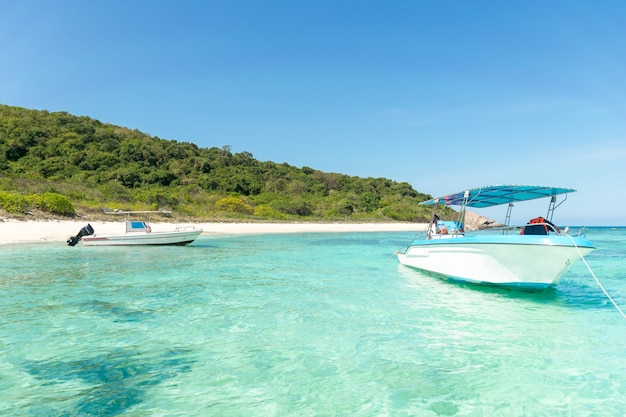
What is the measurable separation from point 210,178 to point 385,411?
60.1 meters

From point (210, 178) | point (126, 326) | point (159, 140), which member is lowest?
point (126, 326)

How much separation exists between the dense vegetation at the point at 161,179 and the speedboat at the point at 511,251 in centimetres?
2955

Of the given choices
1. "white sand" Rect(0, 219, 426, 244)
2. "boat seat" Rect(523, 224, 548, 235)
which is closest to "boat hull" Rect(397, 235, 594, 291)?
"boat seat" Rect(523, 224, 548, 235)

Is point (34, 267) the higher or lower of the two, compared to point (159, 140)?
lower

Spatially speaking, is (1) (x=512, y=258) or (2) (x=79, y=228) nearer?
(1) (x=512, y=258)

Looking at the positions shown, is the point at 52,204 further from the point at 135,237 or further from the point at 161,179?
the point at 161,179

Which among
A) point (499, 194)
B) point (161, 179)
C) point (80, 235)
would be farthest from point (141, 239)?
point (161, 179)

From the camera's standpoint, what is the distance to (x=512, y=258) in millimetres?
9430

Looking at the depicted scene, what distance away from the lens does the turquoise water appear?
425 cm

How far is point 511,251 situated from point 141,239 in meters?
19.4

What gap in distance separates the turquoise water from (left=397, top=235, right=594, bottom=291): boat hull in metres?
0.44

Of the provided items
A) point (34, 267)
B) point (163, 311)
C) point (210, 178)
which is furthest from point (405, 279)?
point (210, 178)

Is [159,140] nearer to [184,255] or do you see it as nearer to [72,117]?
[72,117]

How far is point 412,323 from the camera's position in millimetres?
7309
